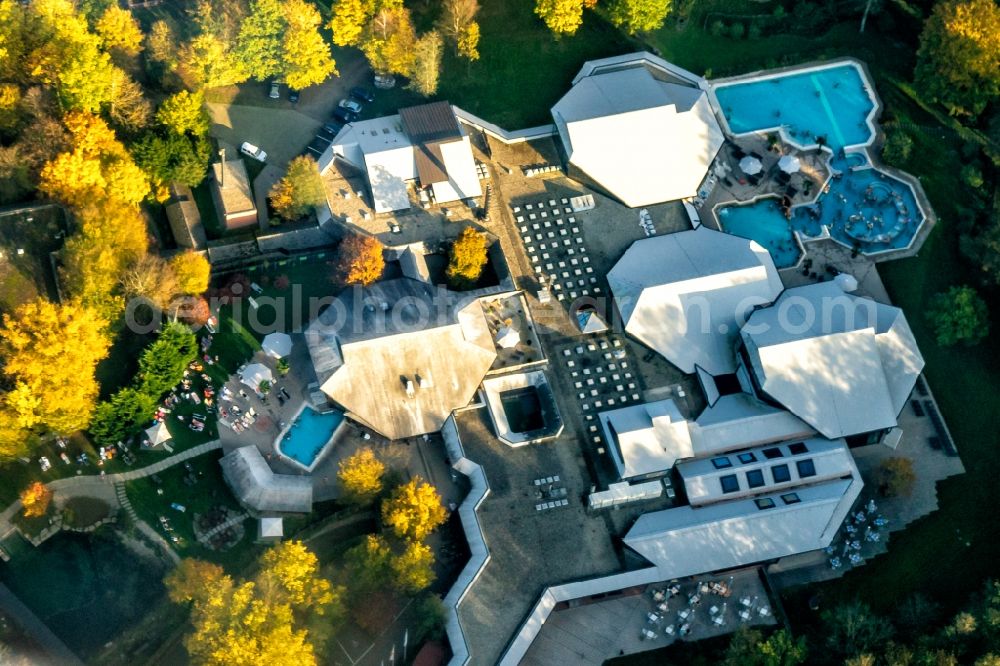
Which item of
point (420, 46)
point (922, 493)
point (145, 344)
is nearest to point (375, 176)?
point (420, 46)

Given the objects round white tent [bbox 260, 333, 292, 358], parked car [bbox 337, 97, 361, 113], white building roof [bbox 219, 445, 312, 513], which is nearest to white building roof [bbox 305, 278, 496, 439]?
round white tent [bbox 260, 333, 292, 358]

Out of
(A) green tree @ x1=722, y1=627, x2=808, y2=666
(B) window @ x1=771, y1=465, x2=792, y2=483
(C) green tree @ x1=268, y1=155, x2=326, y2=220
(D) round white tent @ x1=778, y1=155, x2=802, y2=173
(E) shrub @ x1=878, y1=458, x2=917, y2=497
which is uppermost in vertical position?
(C) green tree @ x1=268, y1=155, x2=326, y2=220

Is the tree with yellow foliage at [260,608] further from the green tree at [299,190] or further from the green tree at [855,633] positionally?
the green tree at [855,633]

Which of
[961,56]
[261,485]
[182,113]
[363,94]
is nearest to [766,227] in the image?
[961,56]

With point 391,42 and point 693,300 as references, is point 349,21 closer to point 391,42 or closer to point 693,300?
point 391,42

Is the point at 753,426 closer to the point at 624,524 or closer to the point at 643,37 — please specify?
the point at 624,524

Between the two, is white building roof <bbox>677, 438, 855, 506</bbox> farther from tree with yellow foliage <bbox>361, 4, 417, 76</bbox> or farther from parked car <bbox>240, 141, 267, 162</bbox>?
parked car <bbox>240, 141, 267, 162</bbox>
